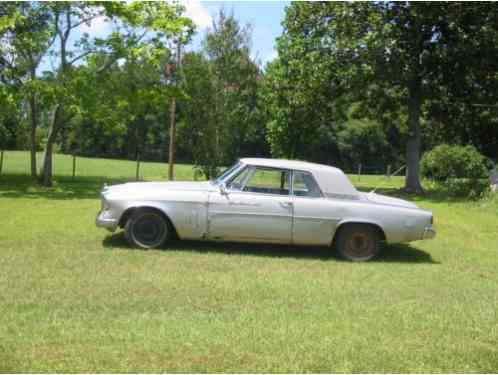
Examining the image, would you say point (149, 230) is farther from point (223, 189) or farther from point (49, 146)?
point (49, 146)

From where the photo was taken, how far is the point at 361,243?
8477mm

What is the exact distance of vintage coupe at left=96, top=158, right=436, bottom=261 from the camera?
828 centimetres

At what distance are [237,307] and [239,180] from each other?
127 inches

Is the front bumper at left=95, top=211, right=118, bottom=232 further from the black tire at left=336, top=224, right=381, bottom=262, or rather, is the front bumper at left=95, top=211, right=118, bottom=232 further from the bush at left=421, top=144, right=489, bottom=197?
the bush at left=421, top=144, right=489, bottom=197

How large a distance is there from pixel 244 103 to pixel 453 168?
44.4 ft

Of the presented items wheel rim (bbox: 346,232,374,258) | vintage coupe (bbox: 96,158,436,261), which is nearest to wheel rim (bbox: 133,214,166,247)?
vintage coupe (bbox: 96,158,436,261)

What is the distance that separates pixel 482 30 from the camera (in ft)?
65.9

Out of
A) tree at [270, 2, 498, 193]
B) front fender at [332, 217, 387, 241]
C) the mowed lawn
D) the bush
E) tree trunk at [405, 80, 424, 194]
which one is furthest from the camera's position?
the bush

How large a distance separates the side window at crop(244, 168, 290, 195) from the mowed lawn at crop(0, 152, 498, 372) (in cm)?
96

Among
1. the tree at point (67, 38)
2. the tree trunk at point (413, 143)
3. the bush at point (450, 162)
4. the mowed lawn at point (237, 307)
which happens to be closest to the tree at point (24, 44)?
the tree at point (67, 38)

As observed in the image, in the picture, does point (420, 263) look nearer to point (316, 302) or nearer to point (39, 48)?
point (316, 302)

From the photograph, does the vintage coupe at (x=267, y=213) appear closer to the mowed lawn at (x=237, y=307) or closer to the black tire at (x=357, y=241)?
the black tire at (x=357, y=241)

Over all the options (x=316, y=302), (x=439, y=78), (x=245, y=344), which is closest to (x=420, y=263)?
(x=316, y=302)

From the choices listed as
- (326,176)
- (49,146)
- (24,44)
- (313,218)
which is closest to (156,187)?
(313,218)
